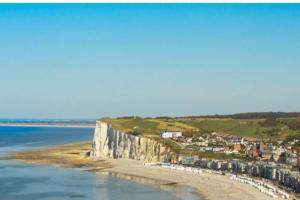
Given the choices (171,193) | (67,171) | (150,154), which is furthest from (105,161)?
(171,193)

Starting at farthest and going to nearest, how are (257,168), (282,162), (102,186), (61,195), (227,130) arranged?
(227,130) → (282,162) → (257,168) → (102,186) → (61,195)

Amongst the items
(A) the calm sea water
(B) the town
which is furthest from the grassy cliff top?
(A) the calm sea water

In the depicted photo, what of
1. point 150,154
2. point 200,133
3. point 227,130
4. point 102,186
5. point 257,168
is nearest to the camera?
point 102,186

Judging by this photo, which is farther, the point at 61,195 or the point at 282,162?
the point at 282,162

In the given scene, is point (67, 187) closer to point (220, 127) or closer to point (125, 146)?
point (125, 146)

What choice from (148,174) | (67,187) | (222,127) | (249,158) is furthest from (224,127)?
(67,187)

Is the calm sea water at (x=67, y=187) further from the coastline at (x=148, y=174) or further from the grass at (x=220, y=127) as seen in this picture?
the grass at (x=220, y=127)

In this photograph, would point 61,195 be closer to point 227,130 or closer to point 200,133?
point 200,133

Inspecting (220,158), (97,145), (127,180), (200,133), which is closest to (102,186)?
(127,180)
